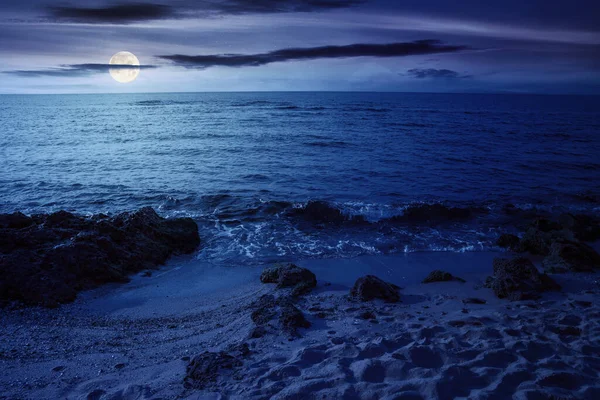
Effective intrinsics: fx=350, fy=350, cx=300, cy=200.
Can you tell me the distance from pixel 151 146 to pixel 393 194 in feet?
70.3

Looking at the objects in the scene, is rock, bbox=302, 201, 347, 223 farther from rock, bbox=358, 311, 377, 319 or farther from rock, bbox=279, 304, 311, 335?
rock, bbox=279, 304, 311, 335

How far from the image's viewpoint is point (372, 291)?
7.28m

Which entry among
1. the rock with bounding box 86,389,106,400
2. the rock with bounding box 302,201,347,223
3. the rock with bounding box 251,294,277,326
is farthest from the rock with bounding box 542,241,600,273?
the rock with bounding box 86,389,106,400

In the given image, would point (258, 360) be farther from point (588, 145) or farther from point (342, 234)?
point (588, 145)

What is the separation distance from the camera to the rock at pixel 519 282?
723 cm

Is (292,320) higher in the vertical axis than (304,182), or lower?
lower

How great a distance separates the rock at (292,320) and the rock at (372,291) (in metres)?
1.56

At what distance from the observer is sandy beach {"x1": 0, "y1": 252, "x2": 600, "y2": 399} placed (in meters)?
4.34

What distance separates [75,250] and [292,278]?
5.26 m

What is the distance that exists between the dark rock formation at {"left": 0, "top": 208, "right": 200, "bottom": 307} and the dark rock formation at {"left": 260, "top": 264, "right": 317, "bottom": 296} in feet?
11.0

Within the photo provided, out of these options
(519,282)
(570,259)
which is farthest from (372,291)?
(570,259)

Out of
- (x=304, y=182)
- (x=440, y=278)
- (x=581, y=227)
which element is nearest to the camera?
(x=440, y=278)

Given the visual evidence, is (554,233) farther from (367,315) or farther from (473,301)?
(367,315)

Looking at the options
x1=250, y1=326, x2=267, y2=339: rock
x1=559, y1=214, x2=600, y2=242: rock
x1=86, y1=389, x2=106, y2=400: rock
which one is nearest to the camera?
x1=86, y1=389, x2=106, y2=400: rock
